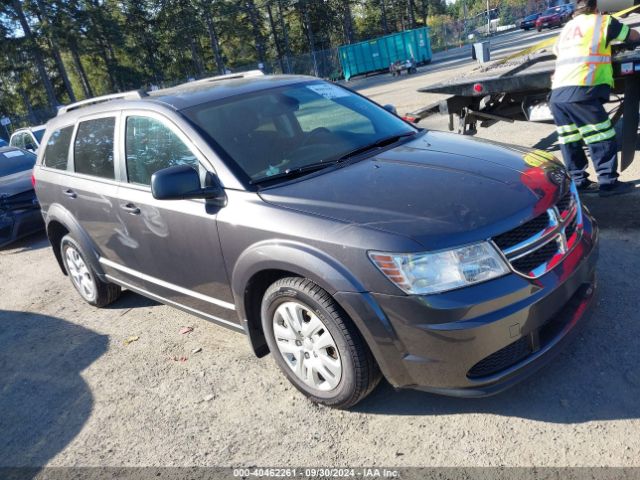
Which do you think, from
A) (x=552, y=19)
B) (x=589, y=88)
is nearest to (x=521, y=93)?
(x=589, y=88)

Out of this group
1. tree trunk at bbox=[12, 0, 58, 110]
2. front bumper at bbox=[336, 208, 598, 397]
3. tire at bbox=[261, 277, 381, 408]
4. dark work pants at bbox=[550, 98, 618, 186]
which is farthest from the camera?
tree trunk at bbox=[12, 0, 58, 110]

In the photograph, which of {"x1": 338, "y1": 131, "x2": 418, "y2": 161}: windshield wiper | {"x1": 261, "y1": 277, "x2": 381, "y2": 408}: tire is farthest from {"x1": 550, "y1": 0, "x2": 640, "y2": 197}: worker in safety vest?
{"x1": 261, "y1": 277, "x2": 381, "y2": 408}: tire

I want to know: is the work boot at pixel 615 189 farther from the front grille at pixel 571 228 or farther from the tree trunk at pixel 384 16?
the tree trunk at pixel 384 16

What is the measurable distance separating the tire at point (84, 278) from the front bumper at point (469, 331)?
311 centimetres

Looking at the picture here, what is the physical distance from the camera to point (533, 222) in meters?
2.57

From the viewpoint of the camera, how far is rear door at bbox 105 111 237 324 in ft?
10.6

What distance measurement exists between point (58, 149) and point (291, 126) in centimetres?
260

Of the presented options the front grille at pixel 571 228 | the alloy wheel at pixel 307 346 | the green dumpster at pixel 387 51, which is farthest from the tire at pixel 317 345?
the green dumpster at pixel 387 51

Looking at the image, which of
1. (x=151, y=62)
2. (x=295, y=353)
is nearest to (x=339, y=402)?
(x=295, y=353)

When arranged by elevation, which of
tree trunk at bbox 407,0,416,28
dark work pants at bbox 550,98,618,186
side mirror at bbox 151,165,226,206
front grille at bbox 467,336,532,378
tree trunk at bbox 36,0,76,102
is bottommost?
front grille at bbox 467,336,532,378

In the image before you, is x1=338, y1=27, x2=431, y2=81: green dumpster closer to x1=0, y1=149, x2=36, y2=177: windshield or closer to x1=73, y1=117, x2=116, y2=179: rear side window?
x1=0, y1=149, x2=36, y2=177: windshield

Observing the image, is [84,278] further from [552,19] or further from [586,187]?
[552,19]

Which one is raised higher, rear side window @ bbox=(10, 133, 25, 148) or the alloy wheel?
rear side window @ bbox=(10, 133, 25, 148)

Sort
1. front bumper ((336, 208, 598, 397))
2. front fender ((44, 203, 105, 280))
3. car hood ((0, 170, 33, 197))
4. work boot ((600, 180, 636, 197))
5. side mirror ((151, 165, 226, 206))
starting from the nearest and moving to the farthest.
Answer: front bumper ((336, 208, 598, 397)), side mirror ((151, 165, 226, 206)), front fender ((44, 203, 105, 280)), work boot ((600, 180, 636, 197)), car hood ((0, 170, 33, 197))
